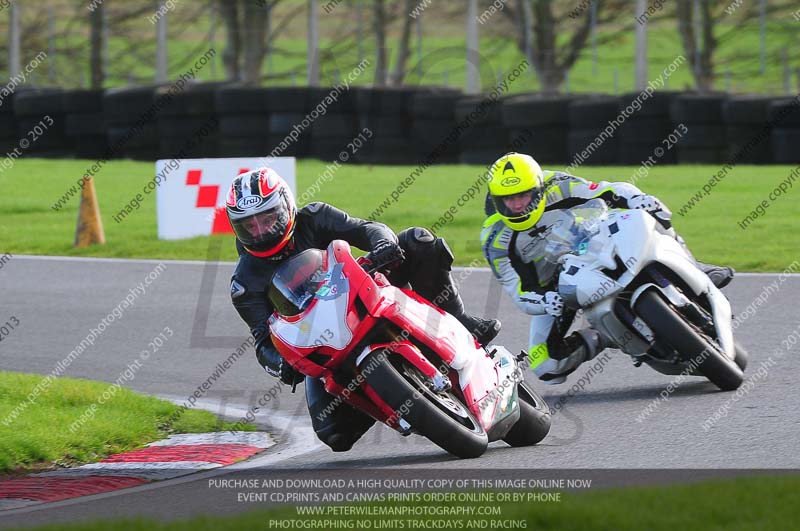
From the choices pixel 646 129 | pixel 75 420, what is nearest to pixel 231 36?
pixel 646 129

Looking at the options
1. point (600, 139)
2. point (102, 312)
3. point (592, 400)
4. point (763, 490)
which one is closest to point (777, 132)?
point (600, 139)

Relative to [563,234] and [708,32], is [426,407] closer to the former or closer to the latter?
[563,234]

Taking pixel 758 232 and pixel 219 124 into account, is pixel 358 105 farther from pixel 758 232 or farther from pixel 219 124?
pixel 758 232

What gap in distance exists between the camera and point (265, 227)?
6.59 metres

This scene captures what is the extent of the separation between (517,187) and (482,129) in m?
13.7

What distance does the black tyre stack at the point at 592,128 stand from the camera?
2045cm

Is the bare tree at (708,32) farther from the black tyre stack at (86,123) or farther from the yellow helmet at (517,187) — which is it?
the yellow helmet at (517,187)

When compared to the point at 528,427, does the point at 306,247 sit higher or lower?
higher

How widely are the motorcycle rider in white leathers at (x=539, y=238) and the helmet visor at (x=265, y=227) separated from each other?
187 cm

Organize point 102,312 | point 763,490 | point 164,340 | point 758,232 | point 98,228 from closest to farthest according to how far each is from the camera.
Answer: point 763,490 < point 164,340 < point 102,312 < point 758,232 < point 98,228

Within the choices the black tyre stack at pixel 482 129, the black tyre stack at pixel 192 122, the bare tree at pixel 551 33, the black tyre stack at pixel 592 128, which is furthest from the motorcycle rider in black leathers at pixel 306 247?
the bare tree at pixel 551 33

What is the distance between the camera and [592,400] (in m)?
7.94

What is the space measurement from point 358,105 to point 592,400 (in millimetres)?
15068

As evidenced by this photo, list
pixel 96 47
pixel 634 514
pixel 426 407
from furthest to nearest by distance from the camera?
pixel 96 47 < pixel 426 407 < pixel 634 514
